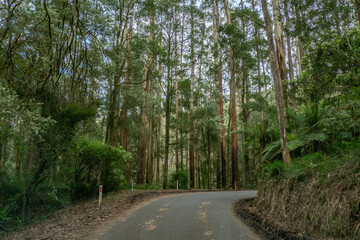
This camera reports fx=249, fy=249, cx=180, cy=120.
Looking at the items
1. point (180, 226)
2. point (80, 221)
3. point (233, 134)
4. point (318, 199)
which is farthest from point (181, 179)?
point (318, 199)

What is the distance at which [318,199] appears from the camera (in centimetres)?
561

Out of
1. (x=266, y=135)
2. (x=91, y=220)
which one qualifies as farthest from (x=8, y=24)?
(x=266, y=135)

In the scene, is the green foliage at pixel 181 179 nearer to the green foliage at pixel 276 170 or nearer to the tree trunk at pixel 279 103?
the green foliage at pixel 276 170

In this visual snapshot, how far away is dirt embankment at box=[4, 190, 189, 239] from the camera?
6.27 meters

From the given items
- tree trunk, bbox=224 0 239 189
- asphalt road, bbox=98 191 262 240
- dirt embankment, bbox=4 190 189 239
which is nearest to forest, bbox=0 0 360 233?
dirt embankment, bbox=4 190 189 239

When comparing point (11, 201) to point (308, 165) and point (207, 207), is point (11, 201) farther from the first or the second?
point (308, 165)

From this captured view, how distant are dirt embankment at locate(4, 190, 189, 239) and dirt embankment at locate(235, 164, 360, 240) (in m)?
4.21

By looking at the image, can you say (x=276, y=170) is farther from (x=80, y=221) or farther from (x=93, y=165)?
(x=93, y=165)

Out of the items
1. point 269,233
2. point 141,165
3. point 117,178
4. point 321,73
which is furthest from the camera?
point 141,165

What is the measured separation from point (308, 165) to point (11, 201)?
10.1 m

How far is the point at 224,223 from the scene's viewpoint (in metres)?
6.81

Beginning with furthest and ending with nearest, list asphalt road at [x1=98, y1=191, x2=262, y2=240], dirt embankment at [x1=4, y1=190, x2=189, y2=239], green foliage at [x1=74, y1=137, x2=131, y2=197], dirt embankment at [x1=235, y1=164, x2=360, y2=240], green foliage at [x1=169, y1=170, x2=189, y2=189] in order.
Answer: green foliage at [x1=169, y1=170, x2=189, y2=189] → green foliage at [x1=74, y1=137, x2=131, y2=197] → dirt embankment at [x1=4, y1=190, x2=189, y2=239] → asphalt road at [x1=98, y1=191, x2=262, y2=240] → dirt embankment at [x1=235, y1=164, x2=360, y2=240]

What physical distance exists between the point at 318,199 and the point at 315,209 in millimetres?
264

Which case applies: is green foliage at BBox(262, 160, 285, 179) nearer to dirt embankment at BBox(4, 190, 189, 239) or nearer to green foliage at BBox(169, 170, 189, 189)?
dirt embankment at BBox(4, 190, 189, 239)
